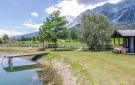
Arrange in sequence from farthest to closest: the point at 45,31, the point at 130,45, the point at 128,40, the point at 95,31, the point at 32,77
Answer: the point at 45,31, the point at 95,31, the point at 128,40, the point at 130,45, the point at 32,77

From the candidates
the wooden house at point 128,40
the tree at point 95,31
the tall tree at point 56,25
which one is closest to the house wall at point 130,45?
the wooden house at point 128,40

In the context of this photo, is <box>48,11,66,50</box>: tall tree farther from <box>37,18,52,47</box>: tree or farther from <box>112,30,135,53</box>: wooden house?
<box>112,30,135,53</box>: wooden house

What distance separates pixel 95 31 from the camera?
5525cm

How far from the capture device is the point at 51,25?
60.9m

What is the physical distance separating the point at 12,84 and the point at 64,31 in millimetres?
34096

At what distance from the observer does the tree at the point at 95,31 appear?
55125 millimetres

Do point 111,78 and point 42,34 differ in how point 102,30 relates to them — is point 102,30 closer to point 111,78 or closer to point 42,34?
point 42,34

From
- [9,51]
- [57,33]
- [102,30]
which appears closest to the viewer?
[102,30]

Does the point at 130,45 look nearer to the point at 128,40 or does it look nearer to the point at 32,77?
the point at 128,40

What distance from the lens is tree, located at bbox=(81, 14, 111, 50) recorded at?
55125mm

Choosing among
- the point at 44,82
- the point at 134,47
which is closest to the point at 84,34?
the point at 134,47

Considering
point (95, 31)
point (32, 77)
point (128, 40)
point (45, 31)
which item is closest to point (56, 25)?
point (45, 31)

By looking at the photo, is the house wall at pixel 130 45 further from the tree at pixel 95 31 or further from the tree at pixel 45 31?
the tree at pixel 45 31

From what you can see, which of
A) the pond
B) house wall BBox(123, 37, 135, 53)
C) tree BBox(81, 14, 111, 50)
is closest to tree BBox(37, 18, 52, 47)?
tree BBox(81, 14, 111, 50)
